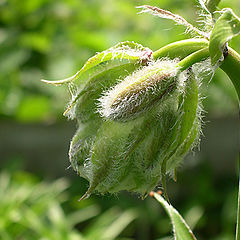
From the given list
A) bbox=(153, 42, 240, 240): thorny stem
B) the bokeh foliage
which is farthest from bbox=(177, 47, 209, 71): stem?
the bokeh foliage

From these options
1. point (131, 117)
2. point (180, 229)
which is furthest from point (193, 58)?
point (180, 229)

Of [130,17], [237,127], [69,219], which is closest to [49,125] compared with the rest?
[69,219]

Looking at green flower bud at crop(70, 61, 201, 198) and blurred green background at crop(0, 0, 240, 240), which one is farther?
blurred green background at crop(0, 0, 240, 240)

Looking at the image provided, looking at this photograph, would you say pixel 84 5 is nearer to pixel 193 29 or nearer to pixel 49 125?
pixel 49 125

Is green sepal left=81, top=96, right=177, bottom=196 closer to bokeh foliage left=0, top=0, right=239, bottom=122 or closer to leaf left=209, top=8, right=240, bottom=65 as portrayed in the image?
leaf left=209, top=8, right=240, bottom=65

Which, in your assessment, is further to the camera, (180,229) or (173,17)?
(180,229)

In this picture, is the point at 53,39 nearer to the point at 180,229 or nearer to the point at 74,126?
the point at 74,126

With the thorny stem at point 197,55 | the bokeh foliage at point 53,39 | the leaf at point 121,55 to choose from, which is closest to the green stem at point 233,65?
the thorny stem at point 197,55
